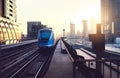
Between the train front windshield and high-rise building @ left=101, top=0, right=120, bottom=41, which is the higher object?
high-rise building @ left=101, top=0, right=120, bottom=41

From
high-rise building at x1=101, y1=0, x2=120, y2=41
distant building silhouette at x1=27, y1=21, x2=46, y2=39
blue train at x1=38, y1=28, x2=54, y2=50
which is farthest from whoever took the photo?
high-rise building at x1=101, y1=0, x2=120, y2=41

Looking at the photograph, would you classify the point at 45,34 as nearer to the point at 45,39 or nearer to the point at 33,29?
the point at 45,39

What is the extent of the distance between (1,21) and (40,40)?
2339 cm

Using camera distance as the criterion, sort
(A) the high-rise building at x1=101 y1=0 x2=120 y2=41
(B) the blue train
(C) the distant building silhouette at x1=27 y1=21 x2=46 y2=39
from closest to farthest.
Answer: (B) the blue train
(C) the distant building silhouette at x1=27 y1=21 x2=46 y2=39
(A) the high-rise building at x1=101 y1=0 x2=120 y2=41

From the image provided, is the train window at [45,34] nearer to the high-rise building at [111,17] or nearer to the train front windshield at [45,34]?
the train front windshield at [45,34]

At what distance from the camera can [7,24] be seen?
67.3 m

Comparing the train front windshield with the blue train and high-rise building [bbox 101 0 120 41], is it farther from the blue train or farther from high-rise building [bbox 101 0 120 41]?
high-rise building [bbox 101 0 120 41]

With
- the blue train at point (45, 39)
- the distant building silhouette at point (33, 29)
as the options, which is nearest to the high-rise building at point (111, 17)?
the distant building silhouette at point (33, 29)

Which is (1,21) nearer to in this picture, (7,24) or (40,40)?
(7,24)

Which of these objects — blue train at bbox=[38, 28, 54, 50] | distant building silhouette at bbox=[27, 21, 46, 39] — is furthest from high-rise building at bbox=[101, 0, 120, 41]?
blue train at bbox=[38, 28, 54, 50]

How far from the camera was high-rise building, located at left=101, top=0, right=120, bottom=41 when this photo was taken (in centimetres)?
11450

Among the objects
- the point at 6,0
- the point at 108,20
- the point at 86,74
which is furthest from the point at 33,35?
the point at 86,74

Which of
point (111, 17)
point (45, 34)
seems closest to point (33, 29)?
point (111, 17)

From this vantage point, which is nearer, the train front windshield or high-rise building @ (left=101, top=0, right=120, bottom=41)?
the train front windshield
